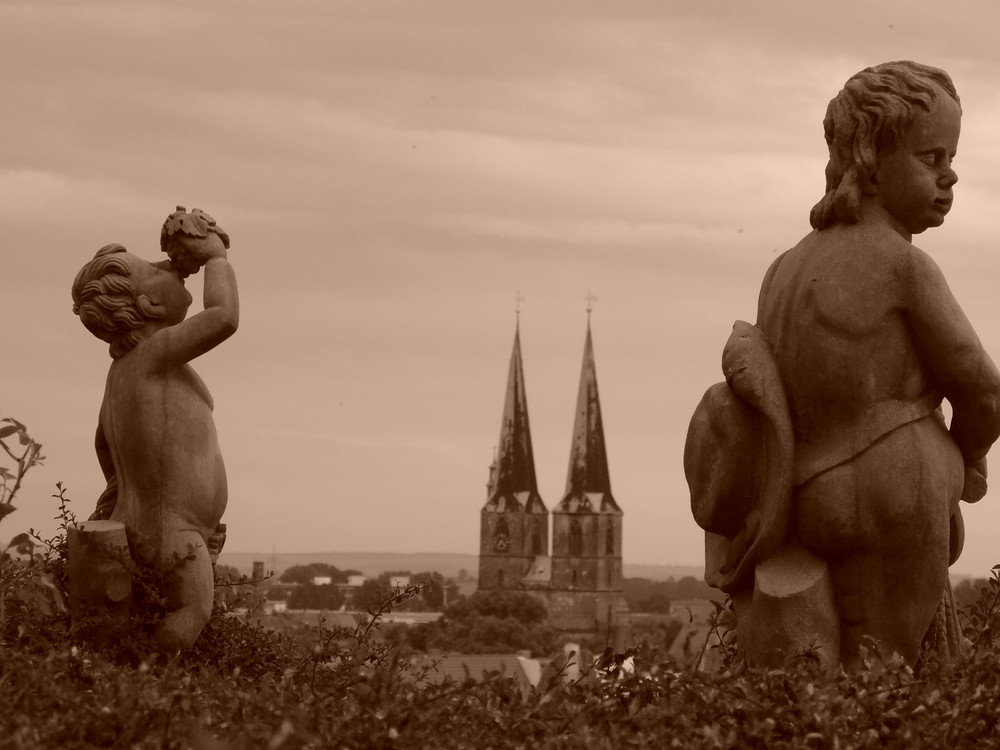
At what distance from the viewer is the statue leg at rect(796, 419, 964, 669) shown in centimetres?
673

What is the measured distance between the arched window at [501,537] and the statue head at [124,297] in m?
142

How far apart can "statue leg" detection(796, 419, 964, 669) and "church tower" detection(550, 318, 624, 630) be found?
131 metres

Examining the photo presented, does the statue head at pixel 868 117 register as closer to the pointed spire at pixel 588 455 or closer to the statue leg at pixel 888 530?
the statue leg at pixel 888 530

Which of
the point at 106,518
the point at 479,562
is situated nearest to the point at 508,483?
the point at 479,562

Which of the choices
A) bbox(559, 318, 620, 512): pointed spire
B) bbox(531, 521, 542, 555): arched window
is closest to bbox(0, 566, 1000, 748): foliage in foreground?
bbox(559, 318, 620, 512): pointed spire

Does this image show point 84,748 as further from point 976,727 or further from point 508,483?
point 508,483

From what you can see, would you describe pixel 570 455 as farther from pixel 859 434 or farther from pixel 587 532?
pixel 859 434

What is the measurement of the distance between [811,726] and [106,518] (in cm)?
402

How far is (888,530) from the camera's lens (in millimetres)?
6754

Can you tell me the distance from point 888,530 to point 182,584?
2.99 m

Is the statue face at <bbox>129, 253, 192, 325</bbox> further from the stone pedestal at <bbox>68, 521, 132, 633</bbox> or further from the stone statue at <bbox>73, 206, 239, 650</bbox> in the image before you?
the stone pedestal at <bbox>68, 521, 132, 633</bbox>

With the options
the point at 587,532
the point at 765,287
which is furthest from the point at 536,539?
the point at 765,287

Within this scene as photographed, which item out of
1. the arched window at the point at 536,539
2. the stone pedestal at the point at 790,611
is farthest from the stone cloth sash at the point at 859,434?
the arched window at the point at 536,539

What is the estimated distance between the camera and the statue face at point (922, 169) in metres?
6.84
